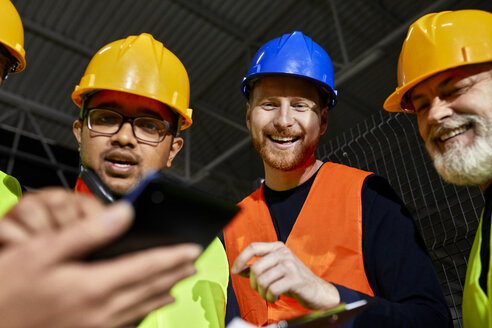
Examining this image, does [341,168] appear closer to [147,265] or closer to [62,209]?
[147,265]

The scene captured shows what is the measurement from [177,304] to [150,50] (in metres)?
1.52

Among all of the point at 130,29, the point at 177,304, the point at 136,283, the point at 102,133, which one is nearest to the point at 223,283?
the point at 177,304

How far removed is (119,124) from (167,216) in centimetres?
149

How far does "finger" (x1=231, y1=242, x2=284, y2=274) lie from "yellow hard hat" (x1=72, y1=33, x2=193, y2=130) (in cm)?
124

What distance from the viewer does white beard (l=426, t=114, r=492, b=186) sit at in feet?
6.98

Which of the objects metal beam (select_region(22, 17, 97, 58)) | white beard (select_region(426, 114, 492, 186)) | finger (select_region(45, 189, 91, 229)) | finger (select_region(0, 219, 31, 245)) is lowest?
finger (select_region(0, 219, 31, 245))

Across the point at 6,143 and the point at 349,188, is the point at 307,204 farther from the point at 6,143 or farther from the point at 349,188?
the point at 6,143

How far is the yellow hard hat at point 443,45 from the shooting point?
7.39 feet

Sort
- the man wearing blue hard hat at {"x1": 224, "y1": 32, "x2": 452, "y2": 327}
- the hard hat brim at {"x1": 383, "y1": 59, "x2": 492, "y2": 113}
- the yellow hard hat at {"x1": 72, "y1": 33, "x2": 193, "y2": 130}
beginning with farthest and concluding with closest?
1. the yellow hard hat at {"x1": 72, "y1": 33, "x2": 193, "y2": 130}
2. the hard hat brim at {"x1": 383, "y1": 59, "x2": 492, "y2": 113}
3. the man wearing blue hard hat at {"x1": 224, "y1": 32, "x2": 452, "y2": 327}

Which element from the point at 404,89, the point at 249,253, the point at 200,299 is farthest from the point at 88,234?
the point at 404,89

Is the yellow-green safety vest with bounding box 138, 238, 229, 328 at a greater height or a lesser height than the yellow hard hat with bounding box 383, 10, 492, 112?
lesser

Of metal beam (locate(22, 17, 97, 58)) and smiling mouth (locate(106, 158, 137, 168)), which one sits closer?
smiling mouth (locate(106, 158, 137, 168))

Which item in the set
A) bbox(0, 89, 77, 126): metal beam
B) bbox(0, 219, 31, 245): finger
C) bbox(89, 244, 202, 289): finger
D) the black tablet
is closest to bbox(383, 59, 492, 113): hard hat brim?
the black tablet

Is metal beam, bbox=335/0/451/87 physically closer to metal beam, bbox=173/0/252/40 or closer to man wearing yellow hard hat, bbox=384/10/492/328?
metal beam, bbox=173/0/252/40
